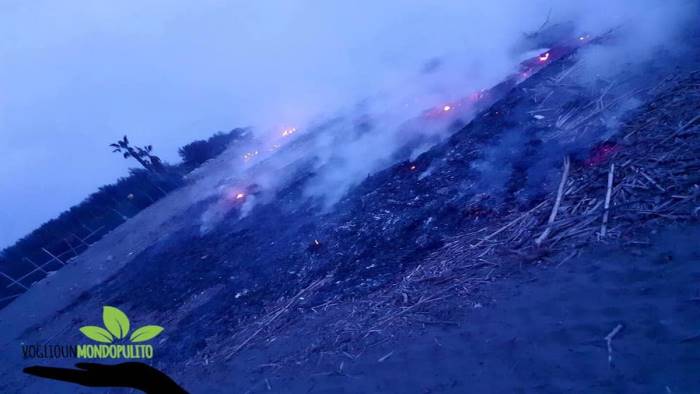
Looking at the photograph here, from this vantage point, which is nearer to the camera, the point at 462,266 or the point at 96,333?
the point at 462,266

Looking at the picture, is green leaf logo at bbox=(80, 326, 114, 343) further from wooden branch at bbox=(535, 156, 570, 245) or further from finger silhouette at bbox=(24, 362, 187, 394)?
wooden branch at bbox=(535, 156, 570, 245)

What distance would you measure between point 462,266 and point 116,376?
187 inches

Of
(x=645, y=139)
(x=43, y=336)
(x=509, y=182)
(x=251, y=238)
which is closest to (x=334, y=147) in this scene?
(x=251, y=238)

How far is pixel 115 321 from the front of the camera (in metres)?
10.7

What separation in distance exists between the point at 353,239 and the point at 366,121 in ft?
24.9

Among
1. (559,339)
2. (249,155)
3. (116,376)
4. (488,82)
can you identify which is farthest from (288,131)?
(116,376)

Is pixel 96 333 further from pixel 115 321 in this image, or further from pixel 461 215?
pixel 461 215

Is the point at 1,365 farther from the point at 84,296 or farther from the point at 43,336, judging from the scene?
the point at 84,296

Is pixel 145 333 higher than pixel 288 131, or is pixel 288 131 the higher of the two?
pixel 288 131

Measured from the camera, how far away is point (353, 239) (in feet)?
25.7

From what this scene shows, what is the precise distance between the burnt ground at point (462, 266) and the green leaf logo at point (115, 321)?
0.42 m

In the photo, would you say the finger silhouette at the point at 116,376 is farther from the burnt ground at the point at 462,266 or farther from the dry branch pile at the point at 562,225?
the dry branch pile at the point at 562,225

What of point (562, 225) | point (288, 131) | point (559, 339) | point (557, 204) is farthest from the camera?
point (288, 131)

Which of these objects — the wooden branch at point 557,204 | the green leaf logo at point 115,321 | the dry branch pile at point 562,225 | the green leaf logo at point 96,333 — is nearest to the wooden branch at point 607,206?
the dry branch pile at point 562,225
